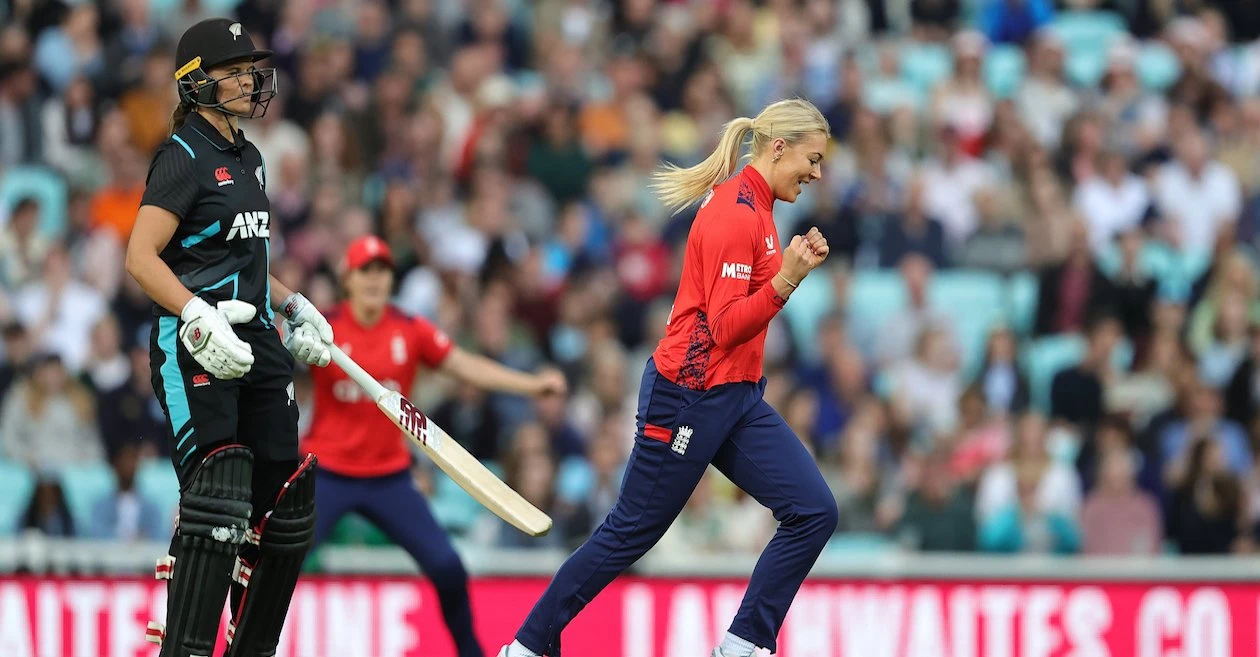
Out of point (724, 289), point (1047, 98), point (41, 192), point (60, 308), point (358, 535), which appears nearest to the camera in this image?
point (724, 289)

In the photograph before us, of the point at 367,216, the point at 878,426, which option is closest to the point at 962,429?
the point at 878,426

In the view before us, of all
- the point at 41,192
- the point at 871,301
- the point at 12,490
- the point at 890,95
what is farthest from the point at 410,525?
the point at 890,95

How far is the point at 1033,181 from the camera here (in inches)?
535

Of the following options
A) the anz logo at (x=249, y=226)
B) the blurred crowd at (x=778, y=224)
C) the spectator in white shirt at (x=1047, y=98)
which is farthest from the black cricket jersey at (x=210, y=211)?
the spectator in white shirt at (x=1047, y=98)

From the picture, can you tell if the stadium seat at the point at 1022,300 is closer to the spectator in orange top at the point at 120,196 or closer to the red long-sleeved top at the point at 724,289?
the spectator in orange top at the point at 120,196

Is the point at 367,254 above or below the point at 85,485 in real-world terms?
above

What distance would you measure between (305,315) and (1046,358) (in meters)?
7.52

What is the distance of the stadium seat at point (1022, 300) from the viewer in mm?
13047

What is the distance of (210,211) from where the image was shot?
20.0ft

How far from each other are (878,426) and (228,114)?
6.53 meters

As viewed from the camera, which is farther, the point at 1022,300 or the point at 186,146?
the point at 1022,300

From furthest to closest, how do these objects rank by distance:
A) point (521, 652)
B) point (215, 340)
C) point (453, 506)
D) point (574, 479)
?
point (574, 479)
point (453, 506)
point (521, 652)
point (215, 340)

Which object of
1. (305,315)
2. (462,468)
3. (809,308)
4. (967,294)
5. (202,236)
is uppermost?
(967,294)

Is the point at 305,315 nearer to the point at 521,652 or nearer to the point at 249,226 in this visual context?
the point at 249,226
